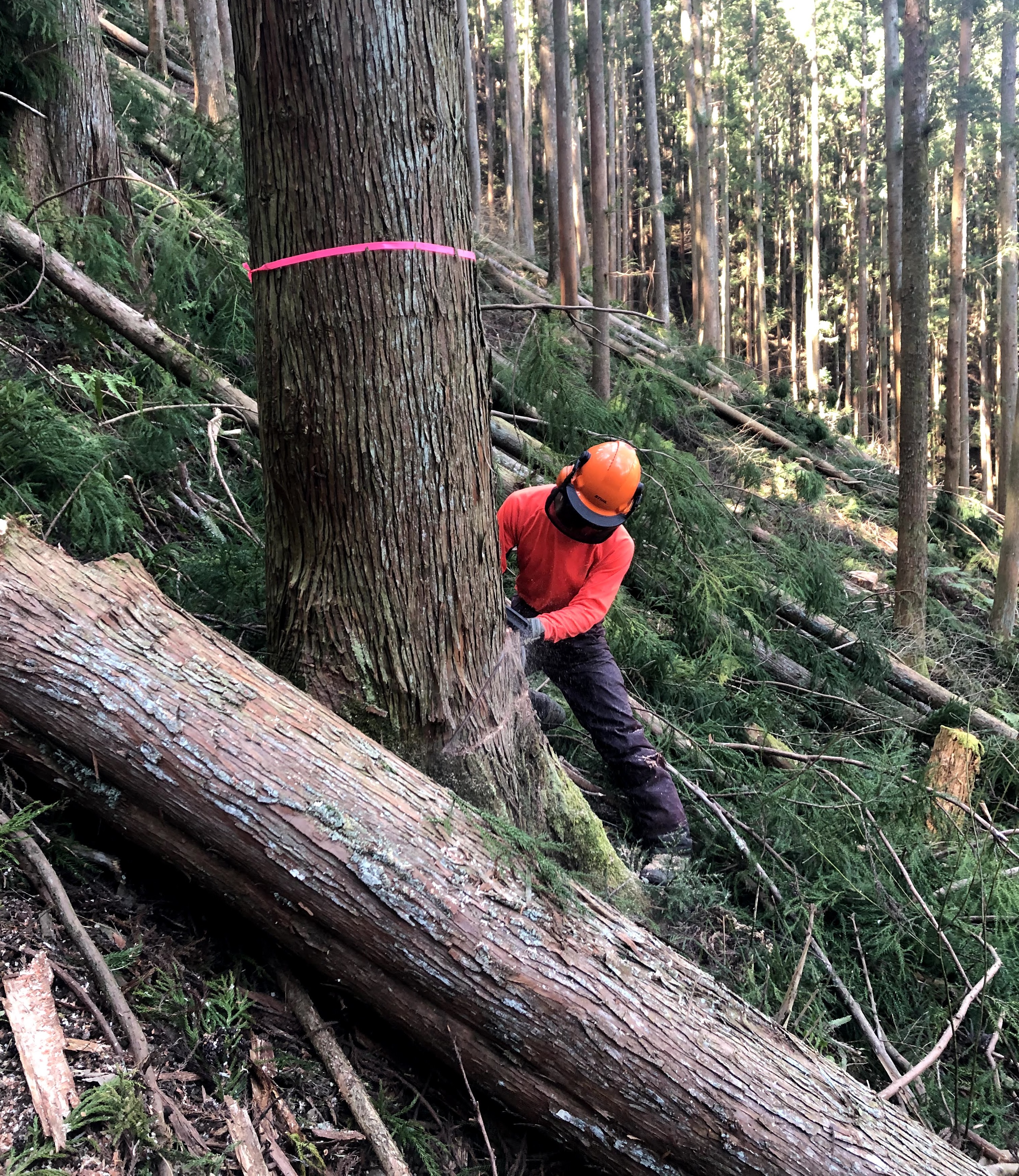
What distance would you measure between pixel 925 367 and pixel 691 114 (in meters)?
16.8

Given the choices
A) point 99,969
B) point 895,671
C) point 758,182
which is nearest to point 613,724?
point 99,969

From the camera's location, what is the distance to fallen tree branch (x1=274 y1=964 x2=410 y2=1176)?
1.77 metres

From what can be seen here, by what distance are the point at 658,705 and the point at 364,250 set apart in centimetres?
283

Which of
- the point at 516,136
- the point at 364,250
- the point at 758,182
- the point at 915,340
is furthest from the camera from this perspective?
the point at 758,182

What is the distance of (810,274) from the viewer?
2528 cm

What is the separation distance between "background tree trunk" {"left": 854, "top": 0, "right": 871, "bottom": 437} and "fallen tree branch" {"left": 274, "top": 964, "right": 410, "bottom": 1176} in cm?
1782

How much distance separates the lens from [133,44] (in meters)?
10.7

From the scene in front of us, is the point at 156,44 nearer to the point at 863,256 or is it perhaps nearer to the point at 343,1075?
the point at 343,1075

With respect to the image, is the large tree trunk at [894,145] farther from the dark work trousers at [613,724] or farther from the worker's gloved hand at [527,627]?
the worker's gloved hand at [527,627]

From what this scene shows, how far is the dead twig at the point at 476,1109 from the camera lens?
179cm

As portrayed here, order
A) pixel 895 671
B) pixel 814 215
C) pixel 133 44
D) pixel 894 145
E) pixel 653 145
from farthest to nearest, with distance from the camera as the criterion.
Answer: pixel 814 215 < pixel 653 145 < pixel 894 145 < pixel 133 44 < pixel 895 671

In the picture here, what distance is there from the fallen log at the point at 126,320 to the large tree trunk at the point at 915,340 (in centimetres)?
531

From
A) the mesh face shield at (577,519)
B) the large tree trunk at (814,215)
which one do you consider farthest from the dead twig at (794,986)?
the large tree trunk at (814,215)

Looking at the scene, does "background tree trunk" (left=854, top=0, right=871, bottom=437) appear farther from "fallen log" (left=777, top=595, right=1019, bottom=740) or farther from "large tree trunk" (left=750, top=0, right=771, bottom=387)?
"fallen log" (left=777, top=595, right=1019, bottom=740)
